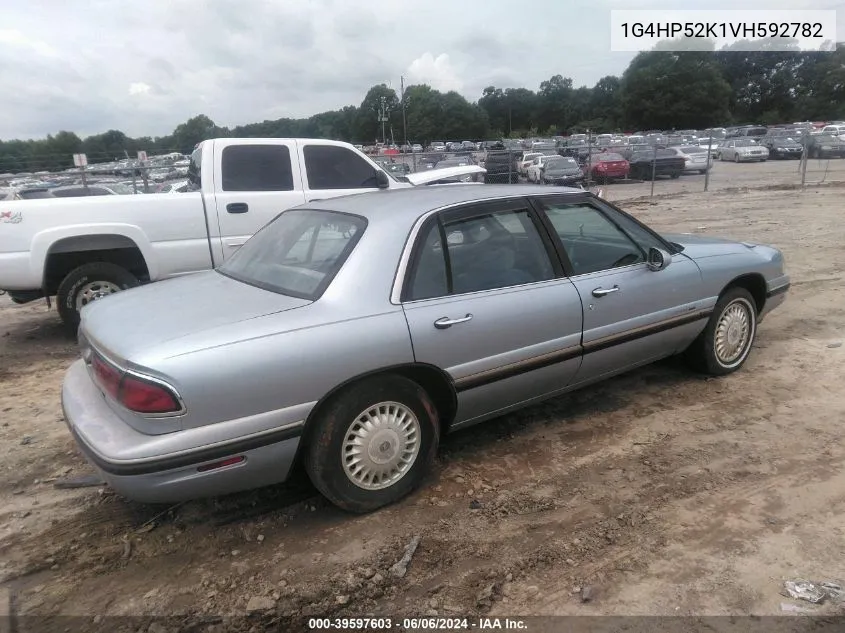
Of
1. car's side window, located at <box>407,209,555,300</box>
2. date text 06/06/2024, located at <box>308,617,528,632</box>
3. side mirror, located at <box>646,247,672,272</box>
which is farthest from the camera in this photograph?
side mirror, located at <box>646,247,672,272</box>

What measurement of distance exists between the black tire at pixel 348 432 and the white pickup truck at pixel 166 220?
3.94 meters

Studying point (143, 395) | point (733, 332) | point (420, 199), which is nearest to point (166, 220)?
point (420, 199)

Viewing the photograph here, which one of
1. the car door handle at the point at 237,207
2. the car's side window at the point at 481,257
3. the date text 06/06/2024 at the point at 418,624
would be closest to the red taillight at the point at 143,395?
the date text 06/06/2024 at the point at 418,624

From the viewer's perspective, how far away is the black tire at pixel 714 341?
4.33 m

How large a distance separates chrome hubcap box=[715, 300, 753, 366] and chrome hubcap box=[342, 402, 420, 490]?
2623mm

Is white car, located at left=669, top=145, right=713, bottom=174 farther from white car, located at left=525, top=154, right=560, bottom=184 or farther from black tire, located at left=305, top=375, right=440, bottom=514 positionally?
black tire, located at left=305, top=375, right=440, bottom=514

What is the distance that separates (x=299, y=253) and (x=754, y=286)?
11.2 feet

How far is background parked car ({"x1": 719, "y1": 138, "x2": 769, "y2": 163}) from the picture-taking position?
3353 centimetres

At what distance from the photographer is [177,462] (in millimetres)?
2402

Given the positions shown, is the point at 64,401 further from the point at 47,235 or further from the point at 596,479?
the point at 47,235

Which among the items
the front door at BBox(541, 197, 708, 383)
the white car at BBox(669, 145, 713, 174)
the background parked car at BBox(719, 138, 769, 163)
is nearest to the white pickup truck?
the front door at BBox(541, 197, 708, 383)

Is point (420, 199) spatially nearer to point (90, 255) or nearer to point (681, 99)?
point (90, 255)

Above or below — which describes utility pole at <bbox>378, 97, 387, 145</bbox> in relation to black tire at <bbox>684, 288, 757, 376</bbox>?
above

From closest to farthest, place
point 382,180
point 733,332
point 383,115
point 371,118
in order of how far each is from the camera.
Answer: point 733,332, point 382,180, point 383,115, point 371,118
